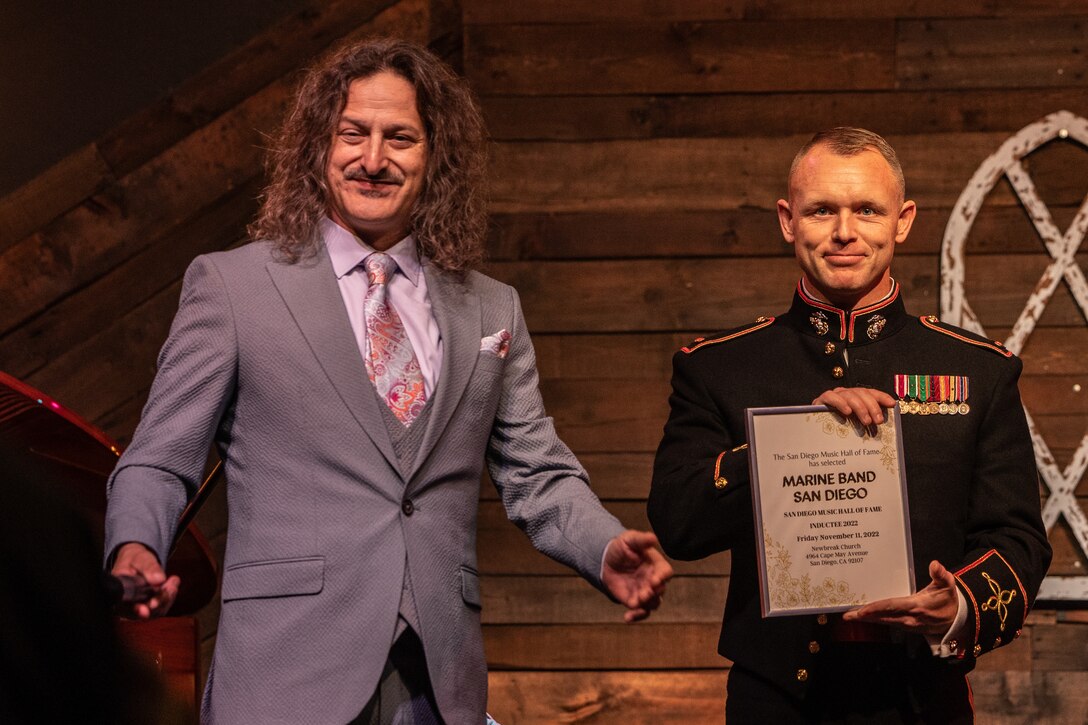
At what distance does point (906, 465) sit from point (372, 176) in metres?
0.94

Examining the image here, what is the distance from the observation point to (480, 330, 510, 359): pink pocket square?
2.10 m

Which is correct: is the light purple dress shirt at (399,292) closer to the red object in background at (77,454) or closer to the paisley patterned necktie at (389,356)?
the paisley patterned necktie at (389,356)

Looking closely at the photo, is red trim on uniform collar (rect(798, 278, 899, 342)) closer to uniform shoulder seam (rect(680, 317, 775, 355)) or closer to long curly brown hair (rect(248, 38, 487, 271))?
uniform shoulder seam (rect(680, 317, 775, 355))

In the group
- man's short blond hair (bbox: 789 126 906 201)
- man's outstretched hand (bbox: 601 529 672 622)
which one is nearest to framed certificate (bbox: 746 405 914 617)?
man's outstretched hand (bbox: 601 529 672 622)

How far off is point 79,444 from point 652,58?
194cm

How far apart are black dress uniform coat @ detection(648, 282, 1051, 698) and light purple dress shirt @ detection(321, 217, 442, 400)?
0.45m

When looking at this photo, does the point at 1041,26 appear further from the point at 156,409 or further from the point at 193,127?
the point at 156,409

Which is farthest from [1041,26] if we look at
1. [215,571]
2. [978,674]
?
[215,571]

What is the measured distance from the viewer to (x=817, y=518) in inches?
79.2

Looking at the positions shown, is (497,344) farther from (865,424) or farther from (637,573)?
(865,424)

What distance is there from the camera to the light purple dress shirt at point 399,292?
2039mm

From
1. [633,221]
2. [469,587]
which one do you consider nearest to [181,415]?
[469,587]

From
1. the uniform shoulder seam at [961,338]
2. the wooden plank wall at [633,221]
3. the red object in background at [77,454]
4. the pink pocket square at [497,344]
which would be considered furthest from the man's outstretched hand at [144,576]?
the wooden plank wall at [633,221]

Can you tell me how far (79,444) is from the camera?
8.27 feet
